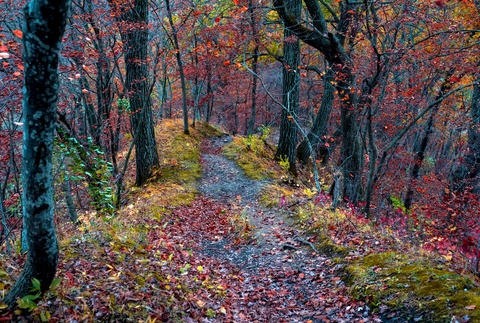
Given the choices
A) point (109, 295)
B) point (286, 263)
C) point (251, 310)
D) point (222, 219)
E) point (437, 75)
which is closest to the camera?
point (109, 295)

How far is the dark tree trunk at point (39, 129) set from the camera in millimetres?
2029

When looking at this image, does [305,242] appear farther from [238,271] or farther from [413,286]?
[413,286]

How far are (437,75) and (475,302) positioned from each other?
11384 millimetres

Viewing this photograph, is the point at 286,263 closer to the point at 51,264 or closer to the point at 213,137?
the point at 51,264

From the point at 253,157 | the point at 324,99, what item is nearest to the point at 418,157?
the point at 324,99

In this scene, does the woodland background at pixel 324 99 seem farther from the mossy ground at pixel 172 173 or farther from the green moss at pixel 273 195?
the green moss at pixel 273 195

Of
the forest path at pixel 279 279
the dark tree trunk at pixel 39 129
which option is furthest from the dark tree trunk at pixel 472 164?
the dark tree trunk at pixel 39 129

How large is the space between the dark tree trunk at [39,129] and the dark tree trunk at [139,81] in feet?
23.8

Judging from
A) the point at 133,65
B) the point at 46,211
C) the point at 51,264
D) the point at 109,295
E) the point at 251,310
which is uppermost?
the point at 133,65

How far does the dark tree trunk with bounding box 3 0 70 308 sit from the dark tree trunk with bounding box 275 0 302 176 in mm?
8863

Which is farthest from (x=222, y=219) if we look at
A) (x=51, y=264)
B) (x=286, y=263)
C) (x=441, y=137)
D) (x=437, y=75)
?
(x=441, y=137)

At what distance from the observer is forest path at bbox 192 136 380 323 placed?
4246mm

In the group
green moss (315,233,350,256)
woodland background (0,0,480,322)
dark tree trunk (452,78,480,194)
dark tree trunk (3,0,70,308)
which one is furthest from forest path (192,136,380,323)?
dark tree trunk (452,78,480,194)

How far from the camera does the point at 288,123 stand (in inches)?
501
